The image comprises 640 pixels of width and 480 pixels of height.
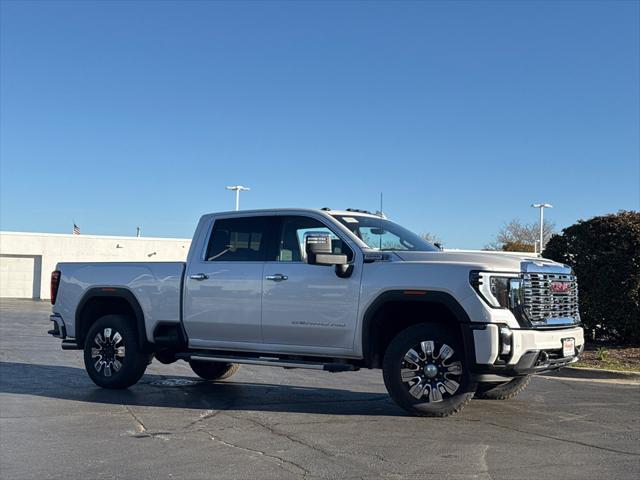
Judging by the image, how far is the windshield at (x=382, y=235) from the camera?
848 centimetres

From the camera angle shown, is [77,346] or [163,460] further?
[77,346]

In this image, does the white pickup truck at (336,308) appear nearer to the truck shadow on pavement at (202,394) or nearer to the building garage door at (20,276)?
the truck shadow on pavement at (202,394)

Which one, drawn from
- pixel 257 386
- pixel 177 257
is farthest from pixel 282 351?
pixel 177 257

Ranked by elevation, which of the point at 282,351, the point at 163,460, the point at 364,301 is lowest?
the point at 163,460

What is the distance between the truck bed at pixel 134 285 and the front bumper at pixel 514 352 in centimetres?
377

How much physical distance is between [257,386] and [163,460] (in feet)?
13.7

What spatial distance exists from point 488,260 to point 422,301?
29.9 inches

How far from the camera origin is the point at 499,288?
7.29 meters

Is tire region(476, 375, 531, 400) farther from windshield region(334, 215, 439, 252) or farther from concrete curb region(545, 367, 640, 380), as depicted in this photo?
concrete curb region(545, 367, 640, 380)

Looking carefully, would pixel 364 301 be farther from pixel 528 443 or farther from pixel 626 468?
pixel 626 468

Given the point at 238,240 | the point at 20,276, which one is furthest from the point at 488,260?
the point at 20,276

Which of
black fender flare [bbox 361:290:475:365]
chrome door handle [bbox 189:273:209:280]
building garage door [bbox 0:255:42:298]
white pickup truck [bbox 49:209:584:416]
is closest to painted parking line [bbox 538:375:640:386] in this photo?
white pickup truck [bbox 49:209:584:416]

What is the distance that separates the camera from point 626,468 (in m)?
5.78

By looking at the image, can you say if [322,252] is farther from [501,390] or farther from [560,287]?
[501,390]
